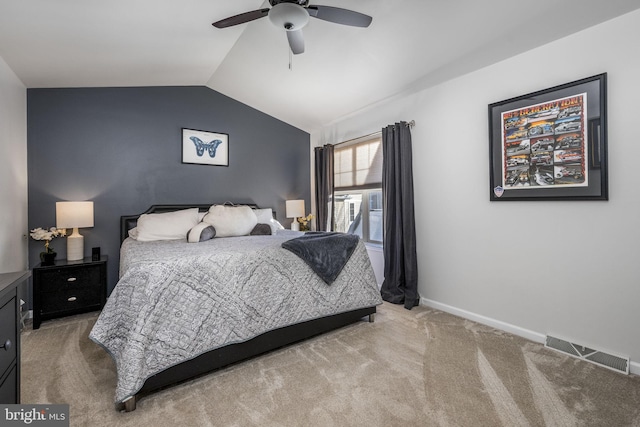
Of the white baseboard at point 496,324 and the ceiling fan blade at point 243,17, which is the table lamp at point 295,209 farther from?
the ceiling fan blade at point 243,17

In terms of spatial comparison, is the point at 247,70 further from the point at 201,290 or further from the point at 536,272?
the point at 536,272

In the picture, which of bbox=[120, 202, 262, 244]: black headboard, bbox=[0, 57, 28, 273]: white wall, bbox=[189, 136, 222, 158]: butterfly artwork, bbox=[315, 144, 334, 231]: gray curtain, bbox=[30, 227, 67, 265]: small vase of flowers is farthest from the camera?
bbox=[315, 144, 334, 231]: gray curtain

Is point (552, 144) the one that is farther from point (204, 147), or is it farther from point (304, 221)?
point (204, 147)

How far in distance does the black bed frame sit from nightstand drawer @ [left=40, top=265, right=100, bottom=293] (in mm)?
1892

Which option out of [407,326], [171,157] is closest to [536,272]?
[407,326]

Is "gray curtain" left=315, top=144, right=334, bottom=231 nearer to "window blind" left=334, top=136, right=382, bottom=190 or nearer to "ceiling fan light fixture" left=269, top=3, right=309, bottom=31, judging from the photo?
"window blind" left=334, top=136, right=382, bottom=190

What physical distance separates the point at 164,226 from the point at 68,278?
3.31 feet

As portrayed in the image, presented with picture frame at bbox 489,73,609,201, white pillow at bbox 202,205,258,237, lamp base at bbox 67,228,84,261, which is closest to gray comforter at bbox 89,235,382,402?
white pillow at bbox 202,205,258,237

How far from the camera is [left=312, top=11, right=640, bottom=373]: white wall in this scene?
206cm

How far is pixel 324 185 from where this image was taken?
181 inches

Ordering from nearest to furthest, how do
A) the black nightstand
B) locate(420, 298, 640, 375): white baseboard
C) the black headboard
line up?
locate(420, 298, 640, 375): white baseboard < the black nightstand < the black headboard

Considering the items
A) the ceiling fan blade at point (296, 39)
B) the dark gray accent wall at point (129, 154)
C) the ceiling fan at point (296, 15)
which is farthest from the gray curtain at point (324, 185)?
the ceiling fan at point (296, 15)

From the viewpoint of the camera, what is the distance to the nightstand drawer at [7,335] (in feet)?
3.53

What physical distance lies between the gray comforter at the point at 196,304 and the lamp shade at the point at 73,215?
150cm
